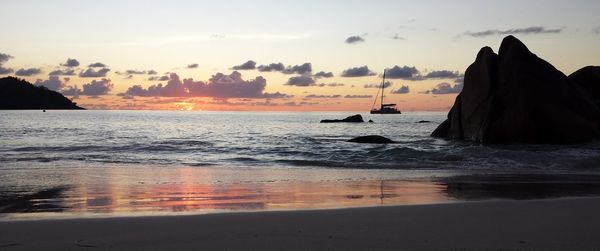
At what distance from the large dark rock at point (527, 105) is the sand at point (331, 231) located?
1702 centimetres

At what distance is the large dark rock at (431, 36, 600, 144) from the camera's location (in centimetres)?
2369

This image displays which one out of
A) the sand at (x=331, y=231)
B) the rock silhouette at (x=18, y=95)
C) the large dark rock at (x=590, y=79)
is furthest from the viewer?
the rock silhouette at (x=18, y=95)

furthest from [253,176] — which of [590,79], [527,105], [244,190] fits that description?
[590,79]

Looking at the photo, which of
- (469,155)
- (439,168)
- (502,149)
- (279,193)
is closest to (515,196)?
(279,193)

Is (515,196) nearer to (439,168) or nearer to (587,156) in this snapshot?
(439,168)

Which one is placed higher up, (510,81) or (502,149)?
(510,81)

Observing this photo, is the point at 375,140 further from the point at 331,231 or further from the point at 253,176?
the point at 331,231

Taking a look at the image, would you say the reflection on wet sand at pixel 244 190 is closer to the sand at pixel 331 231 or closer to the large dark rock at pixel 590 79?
the sand at pixel 331 231

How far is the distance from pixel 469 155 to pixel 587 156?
4.28 m

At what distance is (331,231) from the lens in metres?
6.21

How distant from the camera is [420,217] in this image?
23.4 feet

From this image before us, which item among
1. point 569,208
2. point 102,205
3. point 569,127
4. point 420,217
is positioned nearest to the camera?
point 420,217

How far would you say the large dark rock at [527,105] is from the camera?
23.7 metres

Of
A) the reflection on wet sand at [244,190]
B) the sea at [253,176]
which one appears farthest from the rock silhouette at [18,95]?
the reflection on wet sand at [244,190]
